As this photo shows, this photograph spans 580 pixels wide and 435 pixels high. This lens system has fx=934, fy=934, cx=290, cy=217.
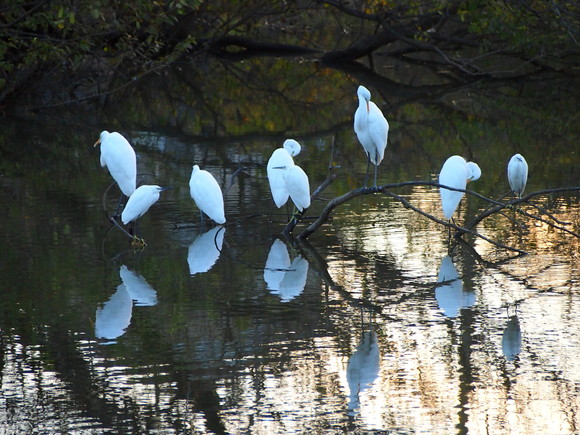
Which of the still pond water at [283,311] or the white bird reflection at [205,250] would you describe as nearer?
the still pond water at [283,311]

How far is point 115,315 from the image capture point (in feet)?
19.6

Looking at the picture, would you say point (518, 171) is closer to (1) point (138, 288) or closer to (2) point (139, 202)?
(2) point (139, 202)

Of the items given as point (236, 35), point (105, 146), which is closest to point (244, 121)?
point (105, 146)

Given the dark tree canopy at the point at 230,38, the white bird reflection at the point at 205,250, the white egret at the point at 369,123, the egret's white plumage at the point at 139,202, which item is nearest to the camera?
the white bird reflection at the point at 205,250

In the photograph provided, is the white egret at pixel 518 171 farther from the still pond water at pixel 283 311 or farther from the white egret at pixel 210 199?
the white egret at pixel 210 199

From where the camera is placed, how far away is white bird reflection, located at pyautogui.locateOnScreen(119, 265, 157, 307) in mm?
6297

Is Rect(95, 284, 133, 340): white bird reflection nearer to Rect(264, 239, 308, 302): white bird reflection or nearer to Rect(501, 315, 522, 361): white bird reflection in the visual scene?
Rect(264, 239, 308, 302): white bird reflection

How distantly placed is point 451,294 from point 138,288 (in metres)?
2.19

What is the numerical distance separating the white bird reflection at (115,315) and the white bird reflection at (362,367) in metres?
1.45

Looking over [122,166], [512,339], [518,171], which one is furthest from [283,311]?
[518,171]

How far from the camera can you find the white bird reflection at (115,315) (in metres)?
5.62

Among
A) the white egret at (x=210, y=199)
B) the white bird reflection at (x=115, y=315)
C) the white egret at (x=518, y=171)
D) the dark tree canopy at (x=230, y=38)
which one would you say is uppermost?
the dark tree canopy at (x=230, y=38)

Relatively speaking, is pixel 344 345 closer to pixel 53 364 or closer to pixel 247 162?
pixel 53 364

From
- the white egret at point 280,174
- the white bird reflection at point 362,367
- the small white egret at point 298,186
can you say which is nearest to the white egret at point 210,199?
the white egret at point 280,174
